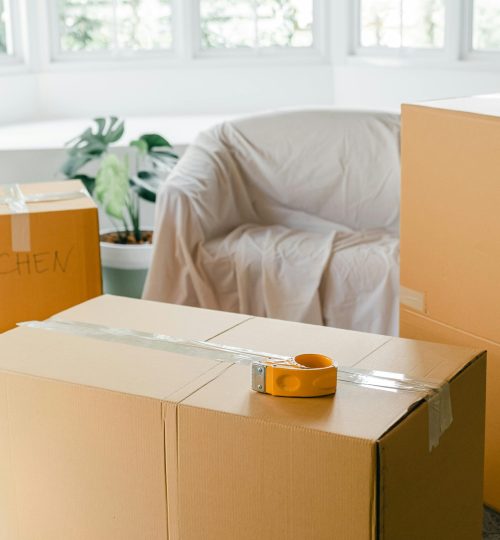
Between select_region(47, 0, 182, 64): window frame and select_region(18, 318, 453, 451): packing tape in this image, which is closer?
select_region(18, 318, 453, 451): packing tape

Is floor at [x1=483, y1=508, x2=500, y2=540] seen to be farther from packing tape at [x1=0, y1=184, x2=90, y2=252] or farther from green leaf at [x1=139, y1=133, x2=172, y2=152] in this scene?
green leaf at [x1=139, y1=133, x2=172, y2=152]

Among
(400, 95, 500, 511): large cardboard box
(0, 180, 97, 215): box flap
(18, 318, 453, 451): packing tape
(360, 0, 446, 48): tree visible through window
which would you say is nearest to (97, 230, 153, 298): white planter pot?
(0, 180, 97, 215): box flap

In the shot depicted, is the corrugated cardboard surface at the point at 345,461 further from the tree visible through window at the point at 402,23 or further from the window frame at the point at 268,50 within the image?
the window frame at the point at 268,50

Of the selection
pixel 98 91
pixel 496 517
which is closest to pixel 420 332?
pixel 496 517

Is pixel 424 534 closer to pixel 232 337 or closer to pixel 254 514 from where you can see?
pixel 254 514

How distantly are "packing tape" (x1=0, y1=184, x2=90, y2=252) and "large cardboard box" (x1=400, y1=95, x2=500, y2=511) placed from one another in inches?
32.7

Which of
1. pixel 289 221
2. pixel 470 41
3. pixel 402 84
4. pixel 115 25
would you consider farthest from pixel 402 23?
pixel 289 221

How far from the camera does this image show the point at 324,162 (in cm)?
305

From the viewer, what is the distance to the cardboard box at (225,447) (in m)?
1.20

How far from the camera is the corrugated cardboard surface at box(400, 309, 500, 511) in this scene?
70.4 inches

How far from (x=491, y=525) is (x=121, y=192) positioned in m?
1.70

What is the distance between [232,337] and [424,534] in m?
0.45

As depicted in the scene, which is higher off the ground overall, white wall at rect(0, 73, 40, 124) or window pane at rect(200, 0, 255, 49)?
window pane at rect(200, 0, 255, 49)

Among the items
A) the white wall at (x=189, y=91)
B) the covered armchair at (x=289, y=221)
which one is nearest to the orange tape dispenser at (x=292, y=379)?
the covered armchair at (x=289, y=221)
